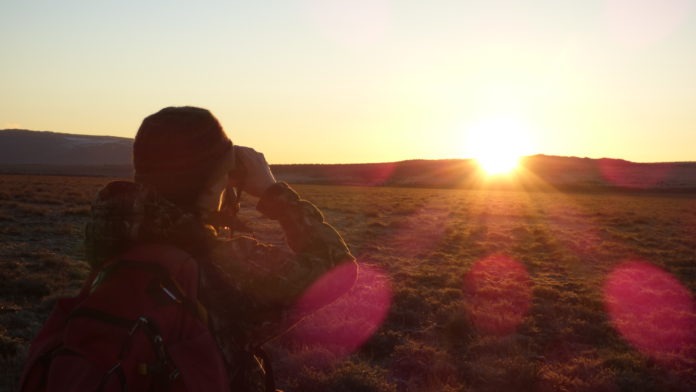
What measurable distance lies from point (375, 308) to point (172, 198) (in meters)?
7.07

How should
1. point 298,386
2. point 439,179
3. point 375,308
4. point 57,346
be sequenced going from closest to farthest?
point 57,346 → point 298,386 → point 375,308 → point 439,179

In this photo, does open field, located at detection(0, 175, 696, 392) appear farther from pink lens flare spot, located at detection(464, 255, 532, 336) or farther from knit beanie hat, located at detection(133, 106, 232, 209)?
knit beanie hat, located at detection(133, 106, 232, 209)

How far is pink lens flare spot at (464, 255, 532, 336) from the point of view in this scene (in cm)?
767

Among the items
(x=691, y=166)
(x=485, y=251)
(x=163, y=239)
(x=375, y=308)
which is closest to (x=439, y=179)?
(x=691, y=166)

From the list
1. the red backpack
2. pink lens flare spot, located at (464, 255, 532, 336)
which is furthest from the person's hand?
pink lens flare spot, located at (464, 255, 532, 336)

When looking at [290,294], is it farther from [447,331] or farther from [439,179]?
[439,179]

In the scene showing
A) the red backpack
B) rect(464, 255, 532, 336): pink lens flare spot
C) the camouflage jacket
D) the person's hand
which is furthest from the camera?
rect(464, 255, 532, 336): pink lens flare spot

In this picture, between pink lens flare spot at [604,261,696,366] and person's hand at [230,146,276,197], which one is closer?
person's hand at [230,146,276,197]

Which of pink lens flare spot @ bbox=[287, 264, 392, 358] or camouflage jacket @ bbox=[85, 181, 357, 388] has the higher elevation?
camouflage jacket @ bbox=[85, 181, 357, 388]

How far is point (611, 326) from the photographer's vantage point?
7762mm

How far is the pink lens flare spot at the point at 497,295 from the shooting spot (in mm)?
7670

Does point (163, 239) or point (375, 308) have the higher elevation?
point (163, 239)

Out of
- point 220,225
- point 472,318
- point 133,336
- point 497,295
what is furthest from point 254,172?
point 497,295

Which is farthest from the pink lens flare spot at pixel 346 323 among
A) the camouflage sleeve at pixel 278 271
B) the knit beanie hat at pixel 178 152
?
the knit beanie hat at pixel 178 152
